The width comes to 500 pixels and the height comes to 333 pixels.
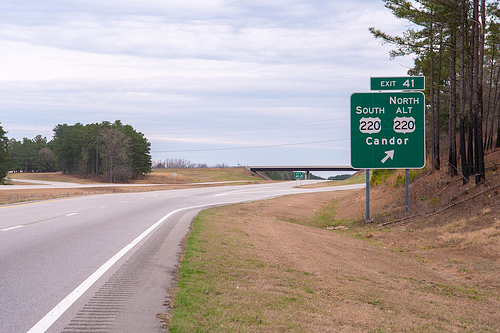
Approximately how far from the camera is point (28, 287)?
23.0ft

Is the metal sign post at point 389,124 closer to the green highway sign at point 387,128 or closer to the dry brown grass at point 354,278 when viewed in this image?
the green highway sign at point 387,128

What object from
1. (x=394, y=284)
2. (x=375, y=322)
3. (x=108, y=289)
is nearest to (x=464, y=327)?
(x=375, y=322)

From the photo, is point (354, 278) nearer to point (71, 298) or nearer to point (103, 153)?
point (71, 298)

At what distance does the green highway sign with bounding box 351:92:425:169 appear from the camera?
68.4 feet

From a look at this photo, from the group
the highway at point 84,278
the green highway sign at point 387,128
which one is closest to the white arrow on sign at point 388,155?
the green highway sign at point 387,128

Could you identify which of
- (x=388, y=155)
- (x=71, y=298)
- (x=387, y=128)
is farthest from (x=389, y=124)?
(x=71, y=298)

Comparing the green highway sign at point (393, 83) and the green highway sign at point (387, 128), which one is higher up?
the green highway sign at point (393, 83)

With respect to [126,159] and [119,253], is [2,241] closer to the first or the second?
[119,253]

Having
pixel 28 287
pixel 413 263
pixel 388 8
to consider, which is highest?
pixel 388 8

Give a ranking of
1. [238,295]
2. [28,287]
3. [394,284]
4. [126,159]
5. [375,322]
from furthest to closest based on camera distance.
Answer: [126,159] → [394,284] → [28,287] → [238,295] → [375,322]

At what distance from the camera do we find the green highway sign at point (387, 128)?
821 inches

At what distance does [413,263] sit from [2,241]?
10.5m

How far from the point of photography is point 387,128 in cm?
2097

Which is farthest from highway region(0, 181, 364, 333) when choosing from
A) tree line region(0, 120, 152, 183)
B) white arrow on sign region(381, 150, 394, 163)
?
tree line region(0, 120, 152, 183)
